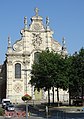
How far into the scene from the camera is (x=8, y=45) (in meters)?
97.4

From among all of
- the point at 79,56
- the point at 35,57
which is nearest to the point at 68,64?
the point at 79,56

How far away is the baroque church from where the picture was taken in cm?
9575

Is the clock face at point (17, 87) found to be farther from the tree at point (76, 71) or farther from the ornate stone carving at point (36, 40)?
the tree at point (76, 71)

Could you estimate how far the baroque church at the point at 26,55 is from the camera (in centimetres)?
9575

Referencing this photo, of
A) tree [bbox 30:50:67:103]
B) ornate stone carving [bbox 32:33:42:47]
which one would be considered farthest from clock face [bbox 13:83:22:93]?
tree [bbox 30:50:67:103]

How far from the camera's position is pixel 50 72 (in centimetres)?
7312

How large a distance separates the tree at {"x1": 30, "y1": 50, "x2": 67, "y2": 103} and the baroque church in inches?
722

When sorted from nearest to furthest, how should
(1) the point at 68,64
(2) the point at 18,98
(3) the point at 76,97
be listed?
(1) the point at 68,64 → (3) the point at 76,97 → (2) the point at 18,98

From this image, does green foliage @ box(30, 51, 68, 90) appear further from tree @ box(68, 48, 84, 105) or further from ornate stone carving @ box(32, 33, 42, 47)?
ornate stone carving @ box(32, 33, 42, 47)

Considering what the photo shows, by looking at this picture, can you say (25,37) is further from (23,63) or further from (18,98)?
(18,98)

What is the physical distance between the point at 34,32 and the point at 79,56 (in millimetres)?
27594

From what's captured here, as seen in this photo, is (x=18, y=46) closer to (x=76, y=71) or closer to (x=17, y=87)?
(x=17, y=87)

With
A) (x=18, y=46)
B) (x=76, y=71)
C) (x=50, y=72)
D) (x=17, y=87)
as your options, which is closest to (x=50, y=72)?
(x=50, y=72)

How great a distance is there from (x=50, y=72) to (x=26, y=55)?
24851 millimetres
